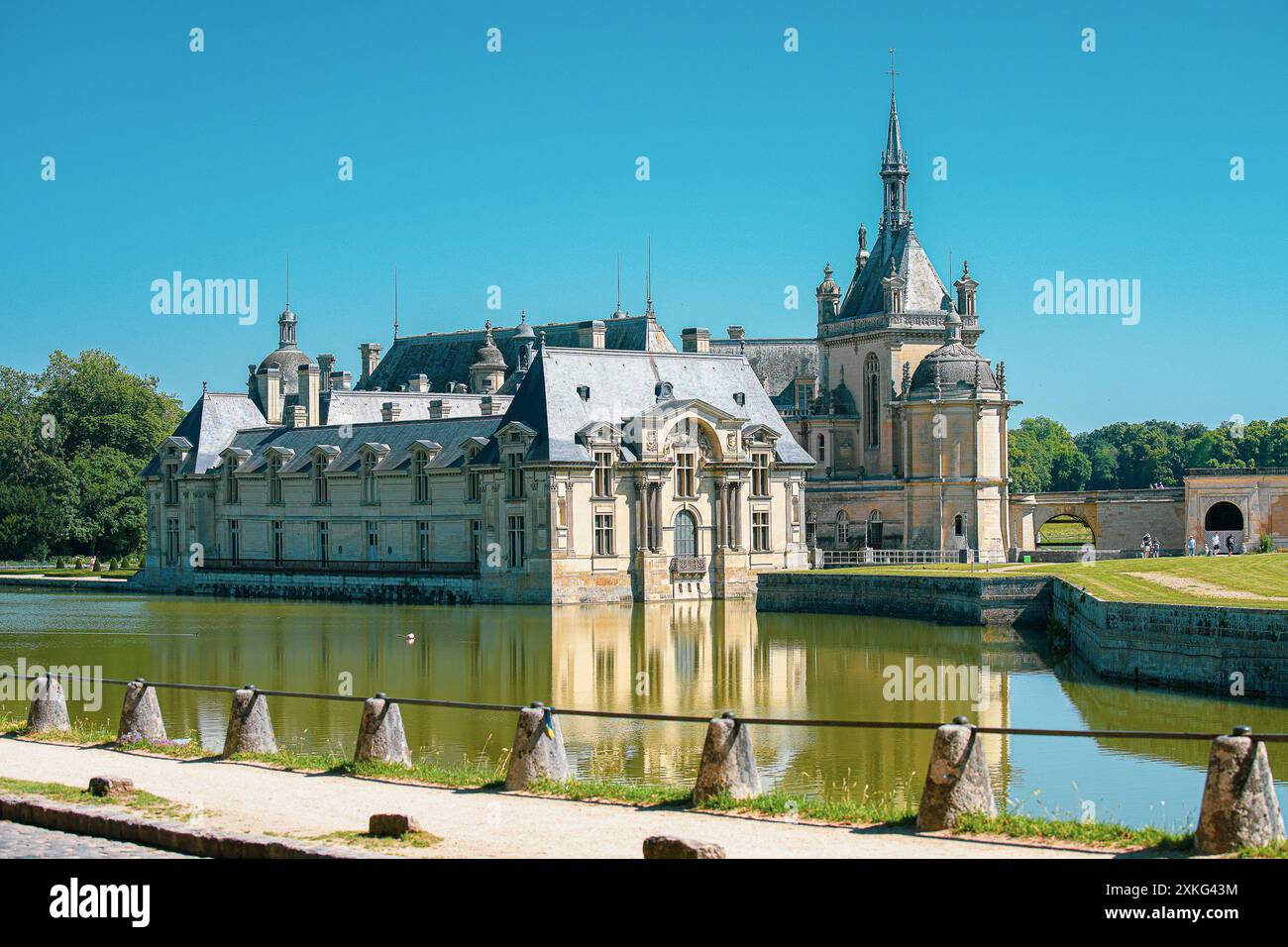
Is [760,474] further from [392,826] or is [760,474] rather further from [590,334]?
[392,826]

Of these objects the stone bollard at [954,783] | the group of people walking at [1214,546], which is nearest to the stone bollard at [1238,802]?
the stone bollard at [954,783]

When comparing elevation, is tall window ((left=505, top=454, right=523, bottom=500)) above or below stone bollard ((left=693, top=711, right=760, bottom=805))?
above

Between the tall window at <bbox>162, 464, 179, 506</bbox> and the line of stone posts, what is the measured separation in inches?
2213

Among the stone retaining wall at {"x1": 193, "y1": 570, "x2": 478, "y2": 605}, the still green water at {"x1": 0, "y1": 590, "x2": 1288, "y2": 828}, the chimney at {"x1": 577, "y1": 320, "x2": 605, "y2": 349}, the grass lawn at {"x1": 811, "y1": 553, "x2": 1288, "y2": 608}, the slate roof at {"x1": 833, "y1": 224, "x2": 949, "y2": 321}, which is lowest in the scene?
the still green water at {"x1": 0, "y1": 590, "x2": 1288, "y2": 828}

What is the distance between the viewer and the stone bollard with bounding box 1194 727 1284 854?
13.7m

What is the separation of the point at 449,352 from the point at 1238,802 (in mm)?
79156

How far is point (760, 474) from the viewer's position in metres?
65.8

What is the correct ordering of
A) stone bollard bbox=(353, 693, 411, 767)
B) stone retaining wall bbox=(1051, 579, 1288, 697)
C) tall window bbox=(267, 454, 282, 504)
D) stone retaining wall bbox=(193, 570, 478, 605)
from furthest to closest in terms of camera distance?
tall window bbox=(267, 454, 282, 504) → stone retaining wall bbox=(193, 570, 478, 605) → stone retaining wall bbox=(1051, 579, 1288, 697) → stone bollard bbox=(353, 693, 411, 767)

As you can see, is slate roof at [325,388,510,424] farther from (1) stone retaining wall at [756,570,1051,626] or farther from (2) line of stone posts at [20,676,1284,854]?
(2) line of stone posts at [20,676,1284,854]

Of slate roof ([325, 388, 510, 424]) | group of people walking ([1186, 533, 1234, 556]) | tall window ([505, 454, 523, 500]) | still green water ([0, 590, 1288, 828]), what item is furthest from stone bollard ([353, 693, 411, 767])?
slate roof ([325, 388, 510, 424])

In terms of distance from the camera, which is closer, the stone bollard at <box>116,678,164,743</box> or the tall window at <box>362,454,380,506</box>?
the stone bollard at <box>116,678,164,743</box>

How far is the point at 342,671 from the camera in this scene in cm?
3703

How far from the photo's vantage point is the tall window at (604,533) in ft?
200
